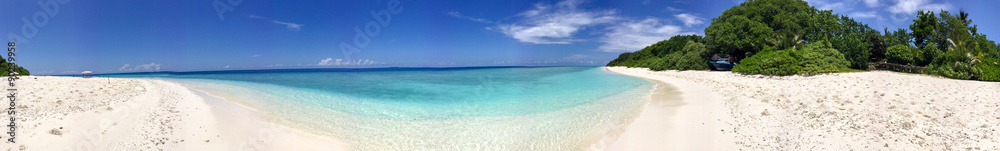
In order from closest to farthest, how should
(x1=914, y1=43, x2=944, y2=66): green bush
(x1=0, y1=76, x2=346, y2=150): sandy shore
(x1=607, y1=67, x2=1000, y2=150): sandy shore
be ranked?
1. (x1=607, y1=67, x2=1000, y2=150): sandy shore
2. (x1=0, y1=76, x2=346, y2=150): sandy shore
3. (x1=914, y1=43, x2=944, y2=66): green bush

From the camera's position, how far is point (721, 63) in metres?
28.7

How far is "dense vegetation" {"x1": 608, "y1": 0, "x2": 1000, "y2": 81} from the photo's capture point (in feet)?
59.3

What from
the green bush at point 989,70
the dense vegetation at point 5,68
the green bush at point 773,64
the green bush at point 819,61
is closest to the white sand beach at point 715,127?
the green bush at point 989,70

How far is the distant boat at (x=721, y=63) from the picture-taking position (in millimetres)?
28625

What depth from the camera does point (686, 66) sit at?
107ft

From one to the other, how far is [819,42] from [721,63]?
7.30 m

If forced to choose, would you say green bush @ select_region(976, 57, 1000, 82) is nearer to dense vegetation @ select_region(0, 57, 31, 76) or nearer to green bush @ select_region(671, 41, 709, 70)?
green bush @ select_region(671, 41, 709, 70)

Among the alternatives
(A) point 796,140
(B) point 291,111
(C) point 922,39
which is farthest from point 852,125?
(C) point 922,39

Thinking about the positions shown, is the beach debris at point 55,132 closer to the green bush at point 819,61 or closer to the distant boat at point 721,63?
Result: the green bush at point 819,61

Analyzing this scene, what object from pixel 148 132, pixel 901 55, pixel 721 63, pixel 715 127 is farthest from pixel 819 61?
pixel 148 132

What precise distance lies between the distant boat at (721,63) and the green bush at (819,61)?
783 centimetres

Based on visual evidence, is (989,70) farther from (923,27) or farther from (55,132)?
(55,132)

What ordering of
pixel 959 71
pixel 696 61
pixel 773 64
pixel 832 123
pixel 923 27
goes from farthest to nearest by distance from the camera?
pixel 696 61 < pixel 923 27 < pixel 773 64 < pixel 959 71 < pixel 832 123

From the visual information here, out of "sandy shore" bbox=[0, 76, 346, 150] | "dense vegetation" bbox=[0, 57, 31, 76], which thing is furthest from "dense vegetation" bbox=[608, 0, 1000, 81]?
"dense vegetation" bbox=[0, 57, 31, 76]
